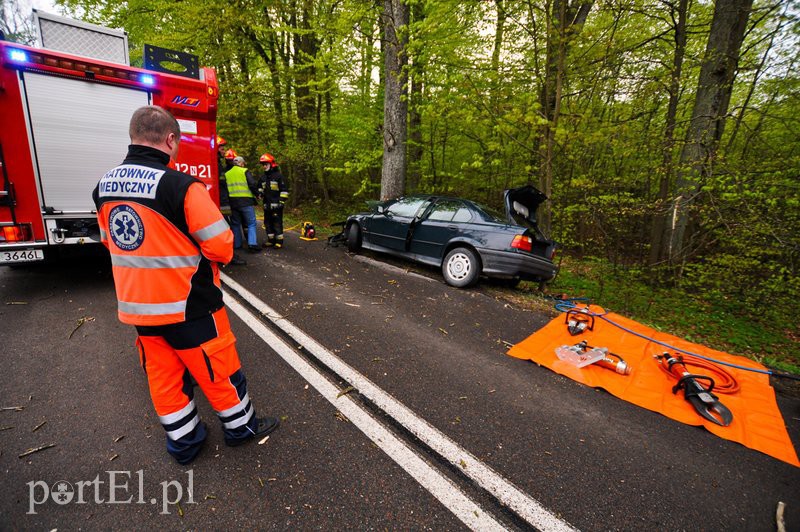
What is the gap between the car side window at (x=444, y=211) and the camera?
6012 mm

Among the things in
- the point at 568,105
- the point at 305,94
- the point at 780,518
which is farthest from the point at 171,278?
the point at 305,94

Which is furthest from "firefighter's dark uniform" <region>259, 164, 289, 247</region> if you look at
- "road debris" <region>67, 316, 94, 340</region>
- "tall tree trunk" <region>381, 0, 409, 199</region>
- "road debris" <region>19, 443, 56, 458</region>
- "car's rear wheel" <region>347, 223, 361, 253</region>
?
"road debris" <region>19, 443, 56, 458</region>

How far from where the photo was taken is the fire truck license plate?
12.2ft

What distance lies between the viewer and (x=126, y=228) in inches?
69.3

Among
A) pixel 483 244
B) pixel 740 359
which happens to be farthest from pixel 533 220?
pixel 740 359

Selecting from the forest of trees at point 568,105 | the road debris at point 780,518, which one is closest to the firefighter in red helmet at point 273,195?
the forest of trees at point 568,105

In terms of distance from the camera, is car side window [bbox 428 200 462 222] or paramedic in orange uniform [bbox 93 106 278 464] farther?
car side window [bbox 428 200 462 222]

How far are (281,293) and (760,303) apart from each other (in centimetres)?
805

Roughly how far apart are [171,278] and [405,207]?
5.27m

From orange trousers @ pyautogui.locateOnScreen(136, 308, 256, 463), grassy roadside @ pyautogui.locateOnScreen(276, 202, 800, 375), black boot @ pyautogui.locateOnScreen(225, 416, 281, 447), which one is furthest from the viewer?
grassy roadside @ pyautogui.locateOnScreen(276, 202, 800, 375)

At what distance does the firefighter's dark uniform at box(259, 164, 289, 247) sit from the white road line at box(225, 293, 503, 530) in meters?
4.51

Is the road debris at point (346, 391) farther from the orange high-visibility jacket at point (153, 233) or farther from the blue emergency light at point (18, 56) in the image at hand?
the blue emergency light at point (18, 56)

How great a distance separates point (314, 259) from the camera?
266 inches

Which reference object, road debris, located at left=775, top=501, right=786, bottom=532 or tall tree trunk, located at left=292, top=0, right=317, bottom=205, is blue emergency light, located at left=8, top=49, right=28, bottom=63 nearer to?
road debris, located at left=775, top=501, right=786, bottom=532
